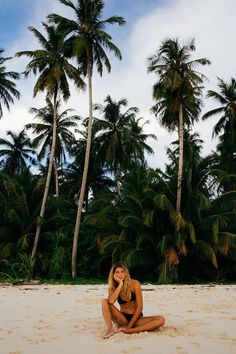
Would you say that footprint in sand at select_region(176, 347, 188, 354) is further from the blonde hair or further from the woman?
the blonde hair

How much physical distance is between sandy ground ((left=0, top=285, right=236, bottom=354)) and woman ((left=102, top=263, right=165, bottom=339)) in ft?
0.50

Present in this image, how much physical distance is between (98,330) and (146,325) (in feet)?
2.44

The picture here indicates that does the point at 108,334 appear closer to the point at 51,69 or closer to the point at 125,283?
the point at 125,283

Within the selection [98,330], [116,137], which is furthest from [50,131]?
[98,330]

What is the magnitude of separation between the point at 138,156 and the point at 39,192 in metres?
10.1

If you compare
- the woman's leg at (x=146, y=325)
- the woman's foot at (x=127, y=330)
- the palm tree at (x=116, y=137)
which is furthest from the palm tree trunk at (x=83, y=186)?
the woman's foot at (x=127, y=330)

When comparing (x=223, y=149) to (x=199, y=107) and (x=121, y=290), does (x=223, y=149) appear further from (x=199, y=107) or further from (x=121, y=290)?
(x=121, y=290)

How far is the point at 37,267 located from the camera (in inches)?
939

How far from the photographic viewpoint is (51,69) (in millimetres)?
24281

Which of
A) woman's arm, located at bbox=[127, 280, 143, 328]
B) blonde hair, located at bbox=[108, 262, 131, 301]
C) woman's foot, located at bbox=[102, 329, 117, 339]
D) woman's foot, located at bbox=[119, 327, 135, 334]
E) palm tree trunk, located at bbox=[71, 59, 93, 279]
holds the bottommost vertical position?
woman's foot, located at bbox=[102, 329, 117, 339]

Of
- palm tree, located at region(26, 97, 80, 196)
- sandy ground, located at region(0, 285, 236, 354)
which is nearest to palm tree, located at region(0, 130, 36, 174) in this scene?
palm tree, located at region(26, 97, 80, 196)

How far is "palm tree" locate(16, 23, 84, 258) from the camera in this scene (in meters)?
23.8

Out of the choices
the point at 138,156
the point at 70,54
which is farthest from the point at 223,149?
the point at 70,54

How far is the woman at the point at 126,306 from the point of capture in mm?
5480
